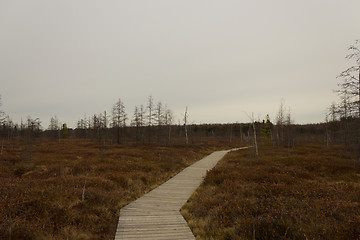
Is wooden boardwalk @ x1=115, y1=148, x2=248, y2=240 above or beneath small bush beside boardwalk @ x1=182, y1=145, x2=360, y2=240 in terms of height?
beneath

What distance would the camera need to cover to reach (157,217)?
267 inches

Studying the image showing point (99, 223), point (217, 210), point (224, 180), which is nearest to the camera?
point (99, 223)

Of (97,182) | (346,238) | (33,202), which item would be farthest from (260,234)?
(97,182)

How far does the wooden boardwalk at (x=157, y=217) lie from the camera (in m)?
5.57

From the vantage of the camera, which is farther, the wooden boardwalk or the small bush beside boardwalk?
the wooden boardwalk

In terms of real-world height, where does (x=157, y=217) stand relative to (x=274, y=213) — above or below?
below

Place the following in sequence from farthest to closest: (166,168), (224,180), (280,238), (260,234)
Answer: (166,168) < (224,180) < (260,234) < (280,238)

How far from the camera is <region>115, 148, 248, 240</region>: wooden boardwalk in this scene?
18.3ft

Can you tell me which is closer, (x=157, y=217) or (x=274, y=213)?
(x=274, y=213)

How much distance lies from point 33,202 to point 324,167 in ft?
58.9

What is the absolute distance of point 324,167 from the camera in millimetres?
14859

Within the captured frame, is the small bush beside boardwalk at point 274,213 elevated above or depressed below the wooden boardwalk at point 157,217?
above

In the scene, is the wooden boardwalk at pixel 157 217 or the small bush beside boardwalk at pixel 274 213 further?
the wooden boardwalk at pixel 157 217

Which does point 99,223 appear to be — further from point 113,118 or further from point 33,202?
point 113,118
